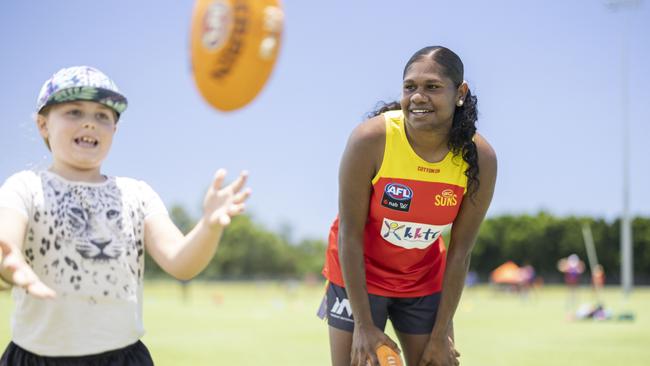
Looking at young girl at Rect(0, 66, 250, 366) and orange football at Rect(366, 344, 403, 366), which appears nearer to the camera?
young girl at Rect(0, 66, 250, 366)

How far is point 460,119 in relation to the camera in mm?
4555

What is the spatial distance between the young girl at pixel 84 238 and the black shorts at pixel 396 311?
157cm

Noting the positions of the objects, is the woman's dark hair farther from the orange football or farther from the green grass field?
the green grass field

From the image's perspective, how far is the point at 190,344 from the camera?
13969mm

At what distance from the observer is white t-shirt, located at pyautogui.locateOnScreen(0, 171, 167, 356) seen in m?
3.22

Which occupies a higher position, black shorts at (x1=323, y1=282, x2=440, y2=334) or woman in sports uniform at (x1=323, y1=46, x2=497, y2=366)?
woman in sports uniform at (x1=323, y1=46, x2=497, y2=366)

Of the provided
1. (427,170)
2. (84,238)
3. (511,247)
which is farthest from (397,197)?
(511,247)

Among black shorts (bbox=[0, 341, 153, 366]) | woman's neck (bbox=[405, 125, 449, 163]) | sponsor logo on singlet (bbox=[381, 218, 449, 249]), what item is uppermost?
woman's neck (bbox=[405, 125, 449, 163])

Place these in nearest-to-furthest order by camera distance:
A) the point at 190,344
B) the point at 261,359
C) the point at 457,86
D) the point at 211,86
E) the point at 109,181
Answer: the point at 211,86, the point at 109,181, the point at 457,86, the point at 261,359, the point at 190,344

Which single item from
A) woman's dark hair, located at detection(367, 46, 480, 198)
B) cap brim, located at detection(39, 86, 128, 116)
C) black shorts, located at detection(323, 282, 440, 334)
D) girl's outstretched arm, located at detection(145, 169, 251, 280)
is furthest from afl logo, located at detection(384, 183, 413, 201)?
cap brim, located at detection(39, 86, 128, 116)

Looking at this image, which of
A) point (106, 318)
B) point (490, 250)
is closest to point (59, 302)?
point (106, 318)

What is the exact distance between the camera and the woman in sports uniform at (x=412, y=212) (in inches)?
173

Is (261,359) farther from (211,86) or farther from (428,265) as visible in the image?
(211,86)

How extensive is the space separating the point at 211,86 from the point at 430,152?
1.73 m
